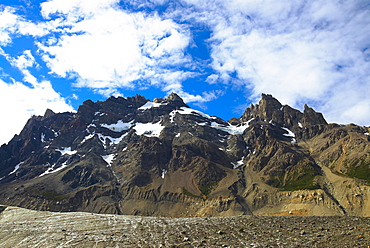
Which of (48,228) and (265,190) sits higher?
(265,190)

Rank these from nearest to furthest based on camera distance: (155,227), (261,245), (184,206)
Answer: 1. (261,245)
2. (155,227)
3. (184,206)

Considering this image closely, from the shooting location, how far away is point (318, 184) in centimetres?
18825

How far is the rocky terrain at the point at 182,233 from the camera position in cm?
2994

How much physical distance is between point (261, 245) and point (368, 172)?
186 m

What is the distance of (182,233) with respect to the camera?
36.1 meters

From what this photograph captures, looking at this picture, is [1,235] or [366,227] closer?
[366,227]

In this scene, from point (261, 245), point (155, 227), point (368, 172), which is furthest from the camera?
point (368, 172)

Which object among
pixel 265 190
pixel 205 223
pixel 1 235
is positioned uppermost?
pixel 265 190

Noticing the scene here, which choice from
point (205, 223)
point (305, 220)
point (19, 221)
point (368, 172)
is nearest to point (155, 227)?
point (205, 223)

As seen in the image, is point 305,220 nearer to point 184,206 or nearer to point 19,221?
point 19,221

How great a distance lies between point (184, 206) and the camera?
630 ft

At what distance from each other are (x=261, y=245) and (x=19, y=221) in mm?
48348

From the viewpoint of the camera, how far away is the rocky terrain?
29.9m

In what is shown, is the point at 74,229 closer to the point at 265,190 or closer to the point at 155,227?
the point at 155,227
